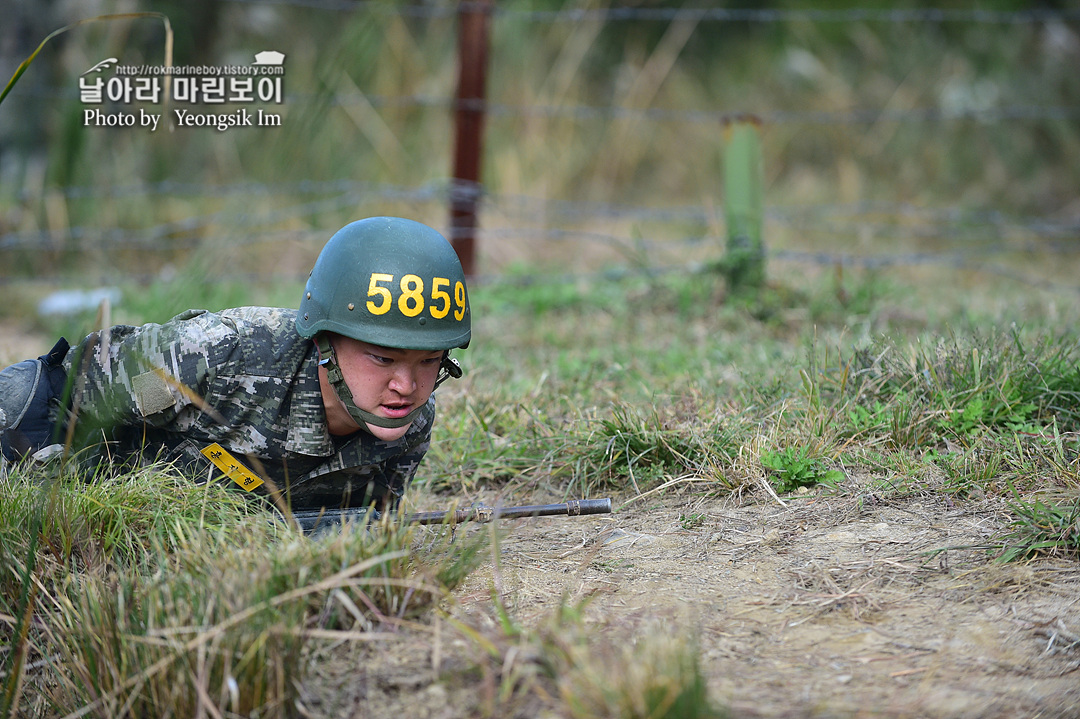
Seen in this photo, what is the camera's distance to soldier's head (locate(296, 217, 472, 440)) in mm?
2488

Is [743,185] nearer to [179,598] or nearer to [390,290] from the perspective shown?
[390,290]

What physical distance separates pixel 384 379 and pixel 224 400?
47 cm

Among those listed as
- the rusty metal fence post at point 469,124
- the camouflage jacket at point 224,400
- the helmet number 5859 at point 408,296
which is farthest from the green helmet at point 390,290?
the rusty metal fence post at point 469,124

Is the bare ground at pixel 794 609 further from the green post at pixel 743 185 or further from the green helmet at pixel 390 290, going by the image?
the green post at pixel 743 185

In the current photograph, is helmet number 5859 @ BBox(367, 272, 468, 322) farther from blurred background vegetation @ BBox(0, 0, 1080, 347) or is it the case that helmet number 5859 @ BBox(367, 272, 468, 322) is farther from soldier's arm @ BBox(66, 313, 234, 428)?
blurred background vegetation @ BBox(0, 0, 1080, 347)

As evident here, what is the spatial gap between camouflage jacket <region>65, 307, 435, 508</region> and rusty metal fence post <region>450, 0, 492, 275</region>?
2.49m

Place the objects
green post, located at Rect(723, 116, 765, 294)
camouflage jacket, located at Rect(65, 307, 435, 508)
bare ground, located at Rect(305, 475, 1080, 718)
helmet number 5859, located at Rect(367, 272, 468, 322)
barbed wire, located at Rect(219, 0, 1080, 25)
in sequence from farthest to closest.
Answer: barbed wire, located at Rect(219, 0, 1080, 25), green post, located at Rect(723, 116, 765, 294), camouflage jacket, located at Rect(65, 307, 435, 508), helmet number 5859, located at Rect(367, 272, 468, 322), bare ground, located at Rect(305, 475, 1080, 718)

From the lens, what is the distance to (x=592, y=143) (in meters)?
7.34

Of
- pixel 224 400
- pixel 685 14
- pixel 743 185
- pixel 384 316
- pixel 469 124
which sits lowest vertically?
pixel 224 400

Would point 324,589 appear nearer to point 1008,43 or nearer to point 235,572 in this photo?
point 235,572

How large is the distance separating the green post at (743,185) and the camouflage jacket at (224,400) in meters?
2.41

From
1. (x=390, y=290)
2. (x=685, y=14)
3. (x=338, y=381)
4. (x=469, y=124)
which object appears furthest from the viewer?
(x=685, y=14)

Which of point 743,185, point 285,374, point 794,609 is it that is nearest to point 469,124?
point 743,185

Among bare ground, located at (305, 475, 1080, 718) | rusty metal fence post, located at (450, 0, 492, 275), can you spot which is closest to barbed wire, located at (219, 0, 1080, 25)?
rusty metal fence post, located at (450, 0, 492, 275)
